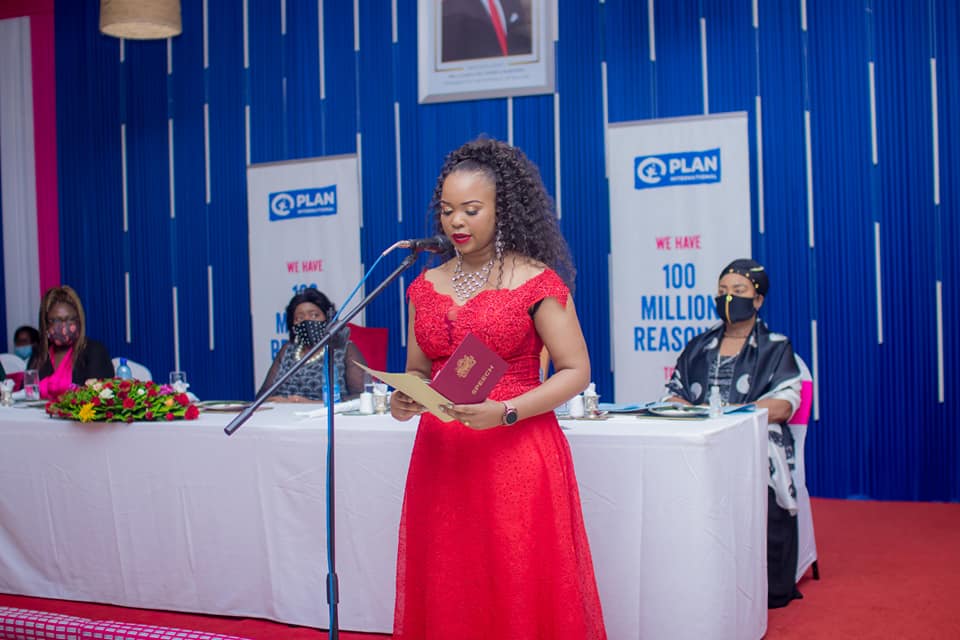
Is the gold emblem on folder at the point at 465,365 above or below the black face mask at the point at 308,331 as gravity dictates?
below

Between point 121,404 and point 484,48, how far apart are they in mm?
3998

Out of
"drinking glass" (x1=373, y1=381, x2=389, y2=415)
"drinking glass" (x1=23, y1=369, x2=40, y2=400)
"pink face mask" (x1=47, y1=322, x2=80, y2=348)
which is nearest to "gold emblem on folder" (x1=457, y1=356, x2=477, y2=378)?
"drinking glass" (x1=373, y1=381, x2=389, y2=415)

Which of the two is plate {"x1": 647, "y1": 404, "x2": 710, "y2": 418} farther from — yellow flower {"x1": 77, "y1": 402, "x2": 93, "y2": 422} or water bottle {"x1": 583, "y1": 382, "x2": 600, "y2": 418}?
yellow flower {"x1": 77, "y1": 402, "x2": 93, "y2": 422}

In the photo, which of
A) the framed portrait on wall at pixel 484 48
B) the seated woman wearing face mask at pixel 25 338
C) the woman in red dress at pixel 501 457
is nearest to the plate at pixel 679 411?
the woman in red dress at pixel 501 457

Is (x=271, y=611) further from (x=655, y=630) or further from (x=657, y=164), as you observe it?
(x=657, y=164)

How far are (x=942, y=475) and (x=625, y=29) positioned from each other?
3.54 m

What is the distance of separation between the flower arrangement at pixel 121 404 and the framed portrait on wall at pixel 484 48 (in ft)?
12.4

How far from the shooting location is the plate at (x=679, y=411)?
337cm

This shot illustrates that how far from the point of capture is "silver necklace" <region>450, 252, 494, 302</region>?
2.28 meters

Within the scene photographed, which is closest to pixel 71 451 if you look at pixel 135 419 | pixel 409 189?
pixel 135 419

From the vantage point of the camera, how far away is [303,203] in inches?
286

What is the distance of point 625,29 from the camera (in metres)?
6.46

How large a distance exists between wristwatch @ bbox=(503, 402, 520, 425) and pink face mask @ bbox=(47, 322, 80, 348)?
3624mm

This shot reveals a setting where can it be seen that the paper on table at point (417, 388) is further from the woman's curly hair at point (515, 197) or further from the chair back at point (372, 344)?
the chair back at point (372, 344)
